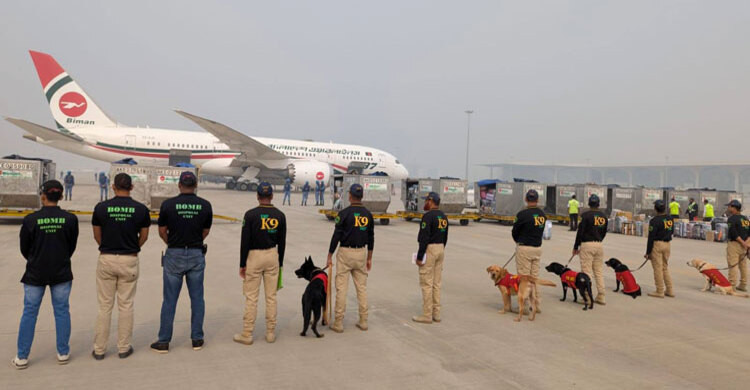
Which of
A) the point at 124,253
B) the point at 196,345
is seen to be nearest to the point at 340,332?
the point at 196,345

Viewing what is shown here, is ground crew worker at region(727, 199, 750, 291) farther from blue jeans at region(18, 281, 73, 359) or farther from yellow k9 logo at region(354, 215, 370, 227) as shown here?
blue jeans at region(18, 281, 73, 359)

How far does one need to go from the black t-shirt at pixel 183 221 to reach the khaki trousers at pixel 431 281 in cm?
288

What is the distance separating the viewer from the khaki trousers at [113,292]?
451cm

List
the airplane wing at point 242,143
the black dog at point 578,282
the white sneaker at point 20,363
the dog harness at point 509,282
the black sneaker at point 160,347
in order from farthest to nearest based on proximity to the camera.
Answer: the airplane wing at point 242,143
the black dog at point 578,282
the dog harness at point 509,282
the black sneaker at point 160,347
the white sneaker at point 20,363

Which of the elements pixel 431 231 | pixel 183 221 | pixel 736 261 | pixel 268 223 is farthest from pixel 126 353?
pixel 736 261

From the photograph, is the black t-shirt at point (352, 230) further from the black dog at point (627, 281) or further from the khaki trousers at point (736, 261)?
the khaki trousers at point (736, 261)

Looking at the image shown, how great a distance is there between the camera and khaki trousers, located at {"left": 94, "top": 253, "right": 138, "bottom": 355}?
4.51 m

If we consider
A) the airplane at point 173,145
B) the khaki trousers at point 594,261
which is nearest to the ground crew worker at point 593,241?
the khaki trousers at point 594,261

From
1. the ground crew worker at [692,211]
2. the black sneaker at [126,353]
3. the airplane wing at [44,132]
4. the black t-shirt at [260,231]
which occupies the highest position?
the airplane wing at [44,132]

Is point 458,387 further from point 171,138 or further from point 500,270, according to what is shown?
point 171,138

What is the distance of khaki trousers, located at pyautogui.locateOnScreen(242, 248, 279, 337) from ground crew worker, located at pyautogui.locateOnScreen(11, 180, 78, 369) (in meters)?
1.71

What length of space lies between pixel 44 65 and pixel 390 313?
113ft

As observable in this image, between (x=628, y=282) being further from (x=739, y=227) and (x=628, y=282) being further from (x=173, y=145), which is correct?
(x=173, y=145)

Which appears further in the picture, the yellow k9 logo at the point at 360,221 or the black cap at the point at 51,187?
the yellow k9 logo at the point at 360,221
